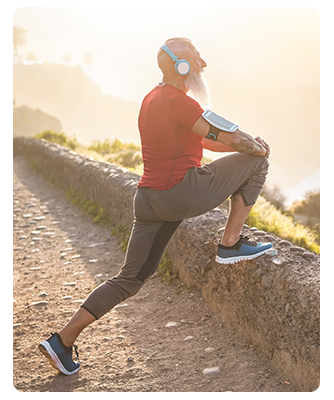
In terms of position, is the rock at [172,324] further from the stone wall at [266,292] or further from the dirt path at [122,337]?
the stone wall at [266,292]

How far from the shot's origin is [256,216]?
22.1 feet

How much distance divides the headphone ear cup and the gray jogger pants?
71 centimetres

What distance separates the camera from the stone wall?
2.84 m

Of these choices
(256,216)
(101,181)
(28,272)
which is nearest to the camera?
(28,272)

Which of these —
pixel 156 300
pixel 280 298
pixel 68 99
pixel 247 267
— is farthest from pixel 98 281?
pixel 68 99

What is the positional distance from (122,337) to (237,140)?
218cm

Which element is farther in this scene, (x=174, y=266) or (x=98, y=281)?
(x=98, y=281)

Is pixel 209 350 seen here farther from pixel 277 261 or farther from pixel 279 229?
pixel 279 229

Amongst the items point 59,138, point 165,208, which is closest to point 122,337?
point 165,208

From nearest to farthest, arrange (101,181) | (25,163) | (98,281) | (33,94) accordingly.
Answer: (98,281) → (101,181) → (25,163) → (33,94)

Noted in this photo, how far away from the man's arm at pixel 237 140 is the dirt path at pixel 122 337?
1.64m

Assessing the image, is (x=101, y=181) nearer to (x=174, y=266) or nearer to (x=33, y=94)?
(x=174, y=266)

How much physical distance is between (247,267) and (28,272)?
348 centimetres

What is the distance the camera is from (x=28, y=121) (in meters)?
88.1
